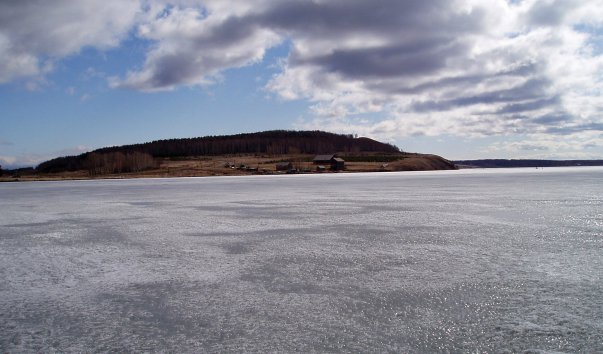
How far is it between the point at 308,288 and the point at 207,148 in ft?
501

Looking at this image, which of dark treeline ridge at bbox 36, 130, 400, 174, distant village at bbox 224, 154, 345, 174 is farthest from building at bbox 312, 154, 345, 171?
dark treeline ridge at bbox 36, 130, 400, 174

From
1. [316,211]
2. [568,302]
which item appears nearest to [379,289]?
[568,302]

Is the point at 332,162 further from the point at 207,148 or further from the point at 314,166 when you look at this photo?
the point at 207,148

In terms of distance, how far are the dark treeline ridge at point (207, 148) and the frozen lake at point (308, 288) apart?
325ft

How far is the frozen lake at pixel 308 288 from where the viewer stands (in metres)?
4.20

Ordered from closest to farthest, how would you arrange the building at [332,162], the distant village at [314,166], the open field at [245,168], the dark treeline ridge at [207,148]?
the open field at [245,168], the distant village at [314,166], the building at [332,162], the dark treeline ridge at [207,148]

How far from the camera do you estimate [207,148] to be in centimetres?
15450

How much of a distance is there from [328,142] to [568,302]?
176353 millimetres

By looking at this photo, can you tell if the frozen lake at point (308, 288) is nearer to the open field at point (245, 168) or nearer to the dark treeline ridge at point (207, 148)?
the open field at point (245, 168)

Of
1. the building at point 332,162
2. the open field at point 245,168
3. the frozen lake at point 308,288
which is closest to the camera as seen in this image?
the frozen lake at point 308,288

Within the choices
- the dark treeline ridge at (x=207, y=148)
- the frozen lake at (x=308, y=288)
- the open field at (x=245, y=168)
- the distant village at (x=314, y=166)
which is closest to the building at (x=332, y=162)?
the distant village at (x=314, y=166)

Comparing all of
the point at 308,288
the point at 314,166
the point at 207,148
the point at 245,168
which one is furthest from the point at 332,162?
the point at 308,288

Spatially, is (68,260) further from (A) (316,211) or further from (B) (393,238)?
(A) (316,211)

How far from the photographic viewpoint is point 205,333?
4344 millimetres
